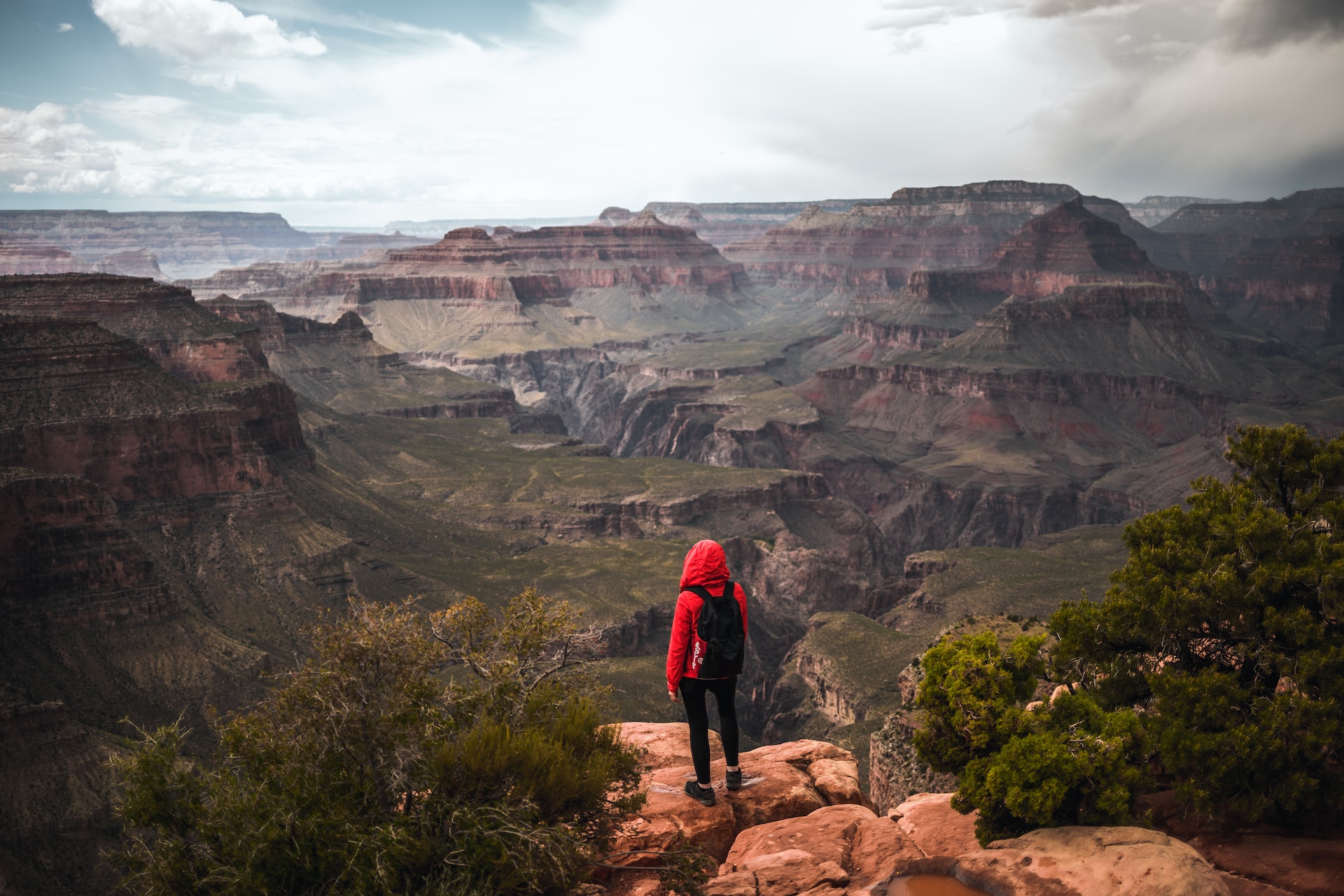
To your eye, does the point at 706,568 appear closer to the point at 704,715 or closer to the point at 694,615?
the point at 694,615

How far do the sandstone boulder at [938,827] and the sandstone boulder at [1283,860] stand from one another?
456 centimetres

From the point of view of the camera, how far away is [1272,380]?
182250 millimetres

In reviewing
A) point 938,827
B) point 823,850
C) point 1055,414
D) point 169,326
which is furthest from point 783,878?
point 1055,414

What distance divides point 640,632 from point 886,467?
9301cm

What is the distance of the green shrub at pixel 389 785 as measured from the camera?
15555 mm

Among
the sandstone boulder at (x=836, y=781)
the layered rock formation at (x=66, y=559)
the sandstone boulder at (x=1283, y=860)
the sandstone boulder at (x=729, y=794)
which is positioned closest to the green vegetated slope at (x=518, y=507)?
the layered rock formation at (x=66, y=559)

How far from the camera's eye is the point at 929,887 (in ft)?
56.3

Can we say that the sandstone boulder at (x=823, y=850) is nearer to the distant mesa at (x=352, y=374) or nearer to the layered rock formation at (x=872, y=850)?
the layered rock formation at (x=872, y=850)

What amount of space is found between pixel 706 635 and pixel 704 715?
1.99 metres

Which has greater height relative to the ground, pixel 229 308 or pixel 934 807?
pixel 229 308

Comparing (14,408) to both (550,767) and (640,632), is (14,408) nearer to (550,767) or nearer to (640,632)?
(640,632)

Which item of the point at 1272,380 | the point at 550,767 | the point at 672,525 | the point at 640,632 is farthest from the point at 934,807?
the point at 1272,380

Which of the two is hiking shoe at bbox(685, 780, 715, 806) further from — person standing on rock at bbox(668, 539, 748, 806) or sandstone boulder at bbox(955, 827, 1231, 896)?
sandstone boulder at bbox(955, 827, 1231, 896)

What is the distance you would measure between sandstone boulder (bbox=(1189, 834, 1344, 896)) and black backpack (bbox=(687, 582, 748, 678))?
33.5ft
